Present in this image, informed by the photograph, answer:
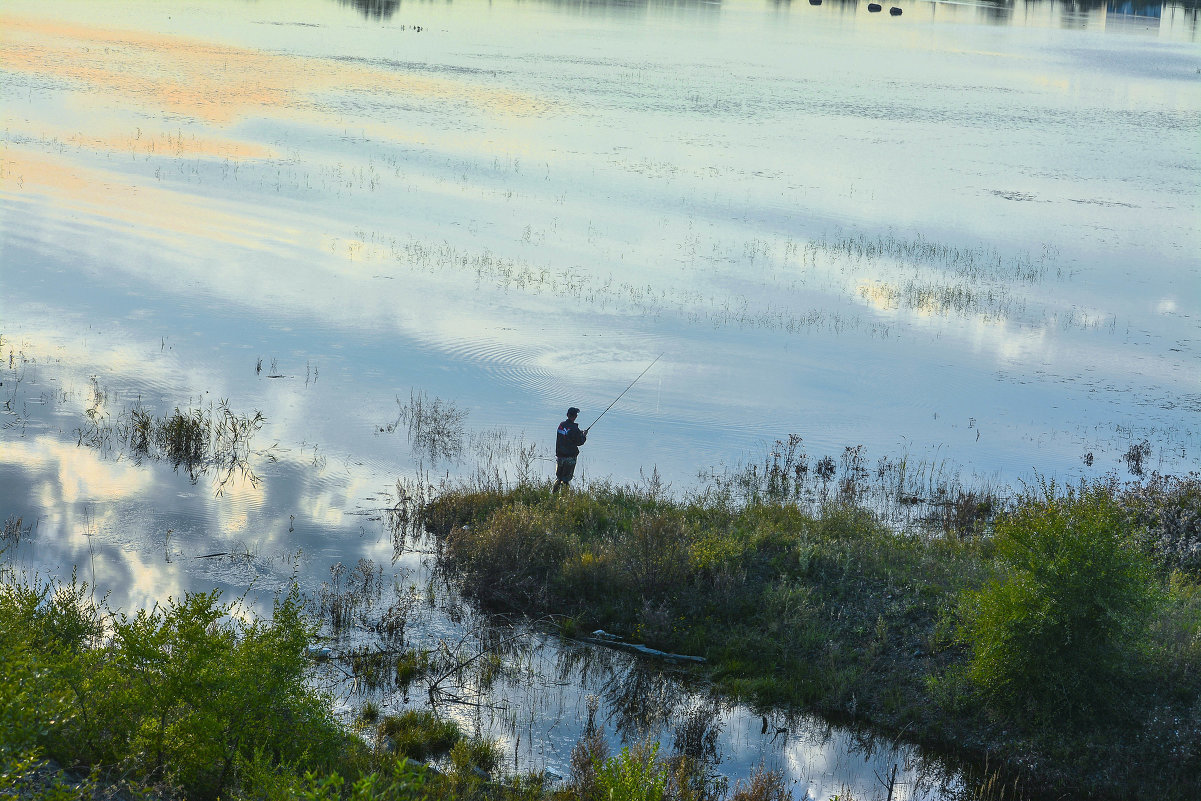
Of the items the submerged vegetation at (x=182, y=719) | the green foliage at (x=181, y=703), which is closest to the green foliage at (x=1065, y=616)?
the submerged vegetation at (x=182, y=719)

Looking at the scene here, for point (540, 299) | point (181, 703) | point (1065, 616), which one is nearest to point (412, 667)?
point (181, 703)

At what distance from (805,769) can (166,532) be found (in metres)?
8.03

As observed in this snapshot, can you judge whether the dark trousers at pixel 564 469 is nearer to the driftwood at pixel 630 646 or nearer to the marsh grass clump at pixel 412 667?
the driftwood at pixel 630 646

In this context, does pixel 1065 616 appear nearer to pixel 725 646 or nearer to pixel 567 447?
pixel 725 646

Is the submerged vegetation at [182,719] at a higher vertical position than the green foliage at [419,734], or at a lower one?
higher

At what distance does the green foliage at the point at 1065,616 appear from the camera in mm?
9969

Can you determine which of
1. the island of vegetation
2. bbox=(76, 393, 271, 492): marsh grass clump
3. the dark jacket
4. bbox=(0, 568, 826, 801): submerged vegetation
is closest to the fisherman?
the dark jacket

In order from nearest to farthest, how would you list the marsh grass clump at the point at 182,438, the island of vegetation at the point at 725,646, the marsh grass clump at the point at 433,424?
the island of vegetation at the point at 725,646, the marsh grass clump at the point at 182,438, the marsh grass clump at the point at 433,424

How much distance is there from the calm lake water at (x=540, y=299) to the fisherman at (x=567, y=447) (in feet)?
4.19

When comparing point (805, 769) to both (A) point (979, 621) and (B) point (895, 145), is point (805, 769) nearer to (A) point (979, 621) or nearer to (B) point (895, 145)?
(A) point (979, 621)

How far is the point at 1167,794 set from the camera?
9.47 metres

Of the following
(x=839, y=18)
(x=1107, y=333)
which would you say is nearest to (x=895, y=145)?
(x=1107, y=333)

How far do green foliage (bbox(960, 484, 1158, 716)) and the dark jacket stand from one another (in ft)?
19.2

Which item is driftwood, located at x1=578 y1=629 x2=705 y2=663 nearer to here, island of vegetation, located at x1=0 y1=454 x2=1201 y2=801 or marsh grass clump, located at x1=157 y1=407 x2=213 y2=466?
island of vegetation, located at x1=0 y1=454 x2=1201 y2=801
